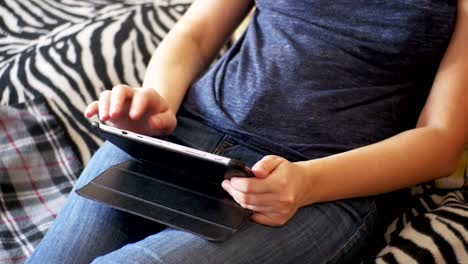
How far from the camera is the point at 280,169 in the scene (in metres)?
0.70

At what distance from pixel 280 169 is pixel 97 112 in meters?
0.27

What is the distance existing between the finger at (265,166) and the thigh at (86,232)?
→ 21 cm

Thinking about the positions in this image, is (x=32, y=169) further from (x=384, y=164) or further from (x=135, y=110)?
(x=384, y=164)

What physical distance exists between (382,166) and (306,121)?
0.43 ft

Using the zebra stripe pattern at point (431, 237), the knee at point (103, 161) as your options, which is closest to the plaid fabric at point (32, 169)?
the knee at point (103, 161)

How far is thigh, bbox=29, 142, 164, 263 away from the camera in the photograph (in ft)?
2.48

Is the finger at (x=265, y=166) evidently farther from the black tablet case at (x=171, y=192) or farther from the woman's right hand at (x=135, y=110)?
the woman's right hand at (x=135, y=110)

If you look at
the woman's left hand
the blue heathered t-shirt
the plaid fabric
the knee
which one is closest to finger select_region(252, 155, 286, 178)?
the woman's left hand

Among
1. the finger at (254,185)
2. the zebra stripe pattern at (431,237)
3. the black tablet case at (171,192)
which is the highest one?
the finger at (254,185)

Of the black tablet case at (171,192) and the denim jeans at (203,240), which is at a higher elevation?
the black tablet case at (171,192)

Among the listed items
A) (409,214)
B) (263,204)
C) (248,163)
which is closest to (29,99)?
(248,163)

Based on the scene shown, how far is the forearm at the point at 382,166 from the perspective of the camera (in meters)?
0.75

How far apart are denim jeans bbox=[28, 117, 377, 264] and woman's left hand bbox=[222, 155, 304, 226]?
19 millimetres

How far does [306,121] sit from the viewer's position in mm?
838
